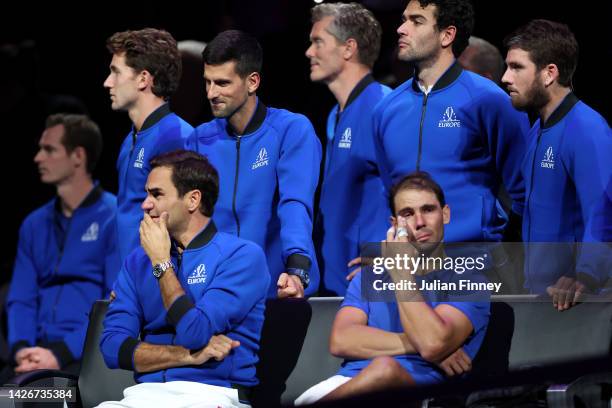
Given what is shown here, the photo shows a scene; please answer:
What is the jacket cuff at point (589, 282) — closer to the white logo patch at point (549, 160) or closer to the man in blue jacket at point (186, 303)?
the white logo patch at point (549, 160)

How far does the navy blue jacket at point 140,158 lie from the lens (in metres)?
4.19

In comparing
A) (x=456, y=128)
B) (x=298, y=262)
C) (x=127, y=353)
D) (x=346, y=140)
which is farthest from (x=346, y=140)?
(x=127, y=353)

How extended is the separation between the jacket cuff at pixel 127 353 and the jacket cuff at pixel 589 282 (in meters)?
1.41

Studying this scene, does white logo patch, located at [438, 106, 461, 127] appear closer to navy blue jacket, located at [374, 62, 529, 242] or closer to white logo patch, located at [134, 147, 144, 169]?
navy blue jacket, located at [374, 62, 529, 242]

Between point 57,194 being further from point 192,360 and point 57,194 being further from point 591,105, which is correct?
point 591,105

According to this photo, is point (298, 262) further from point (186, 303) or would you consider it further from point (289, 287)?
point (186, 303)

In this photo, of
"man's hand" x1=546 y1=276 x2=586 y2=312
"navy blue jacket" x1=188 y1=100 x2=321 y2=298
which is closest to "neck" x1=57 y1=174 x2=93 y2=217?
"navy blue jacket" x1=188 y1=100 x2=321 y2=298

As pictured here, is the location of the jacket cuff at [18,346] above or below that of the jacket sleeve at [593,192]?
below

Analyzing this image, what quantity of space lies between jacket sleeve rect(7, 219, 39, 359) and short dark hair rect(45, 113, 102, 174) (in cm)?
50

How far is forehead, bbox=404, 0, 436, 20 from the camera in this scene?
3697mm

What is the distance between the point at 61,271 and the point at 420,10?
2362mm

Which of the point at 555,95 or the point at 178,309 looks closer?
the point at 178,309

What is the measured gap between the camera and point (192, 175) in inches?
136

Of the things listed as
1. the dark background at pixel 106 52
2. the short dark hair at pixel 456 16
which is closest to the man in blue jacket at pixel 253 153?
the dark background at pixel 106 52
